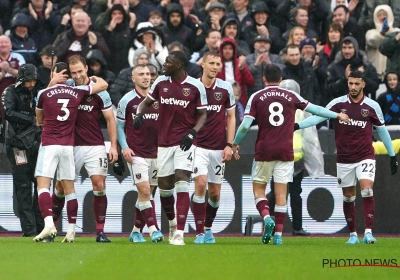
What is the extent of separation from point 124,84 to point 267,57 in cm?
278

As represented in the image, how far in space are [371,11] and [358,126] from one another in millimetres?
6924

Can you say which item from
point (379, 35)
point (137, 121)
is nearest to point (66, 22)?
point (379, 35)

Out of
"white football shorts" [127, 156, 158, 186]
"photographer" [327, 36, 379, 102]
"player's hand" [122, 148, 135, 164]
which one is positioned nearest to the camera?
"player's hand" [122, 148, 135, 164]

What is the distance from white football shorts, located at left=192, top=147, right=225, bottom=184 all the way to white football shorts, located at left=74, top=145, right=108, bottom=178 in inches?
51.6

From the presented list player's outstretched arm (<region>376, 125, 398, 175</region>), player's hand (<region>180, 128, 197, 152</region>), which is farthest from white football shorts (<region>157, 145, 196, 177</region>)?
player's outstretched arm (<region>376, 125, 398, 175</region>)

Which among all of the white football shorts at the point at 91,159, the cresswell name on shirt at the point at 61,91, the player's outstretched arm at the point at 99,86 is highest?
the player's outstretched arm at the point at 99,86

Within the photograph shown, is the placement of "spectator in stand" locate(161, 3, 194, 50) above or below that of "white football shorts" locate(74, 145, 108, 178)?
above

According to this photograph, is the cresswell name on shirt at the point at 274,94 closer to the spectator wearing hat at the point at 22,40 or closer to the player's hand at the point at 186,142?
the player's hand at the point at 186,142

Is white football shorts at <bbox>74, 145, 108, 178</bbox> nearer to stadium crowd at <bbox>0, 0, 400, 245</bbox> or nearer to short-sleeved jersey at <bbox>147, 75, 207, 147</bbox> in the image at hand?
short-sleeved jersey at <bbox>147, 75, 207, 147</bbox>

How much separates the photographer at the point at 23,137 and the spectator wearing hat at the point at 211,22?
543cm

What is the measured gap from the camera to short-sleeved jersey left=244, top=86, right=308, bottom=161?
47.4 ft

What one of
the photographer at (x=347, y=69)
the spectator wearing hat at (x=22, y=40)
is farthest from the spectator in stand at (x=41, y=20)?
the photographer at (x=347, y=69)

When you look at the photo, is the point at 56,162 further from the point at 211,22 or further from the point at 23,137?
the point at 211,22

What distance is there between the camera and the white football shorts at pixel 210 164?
15.0 metres
